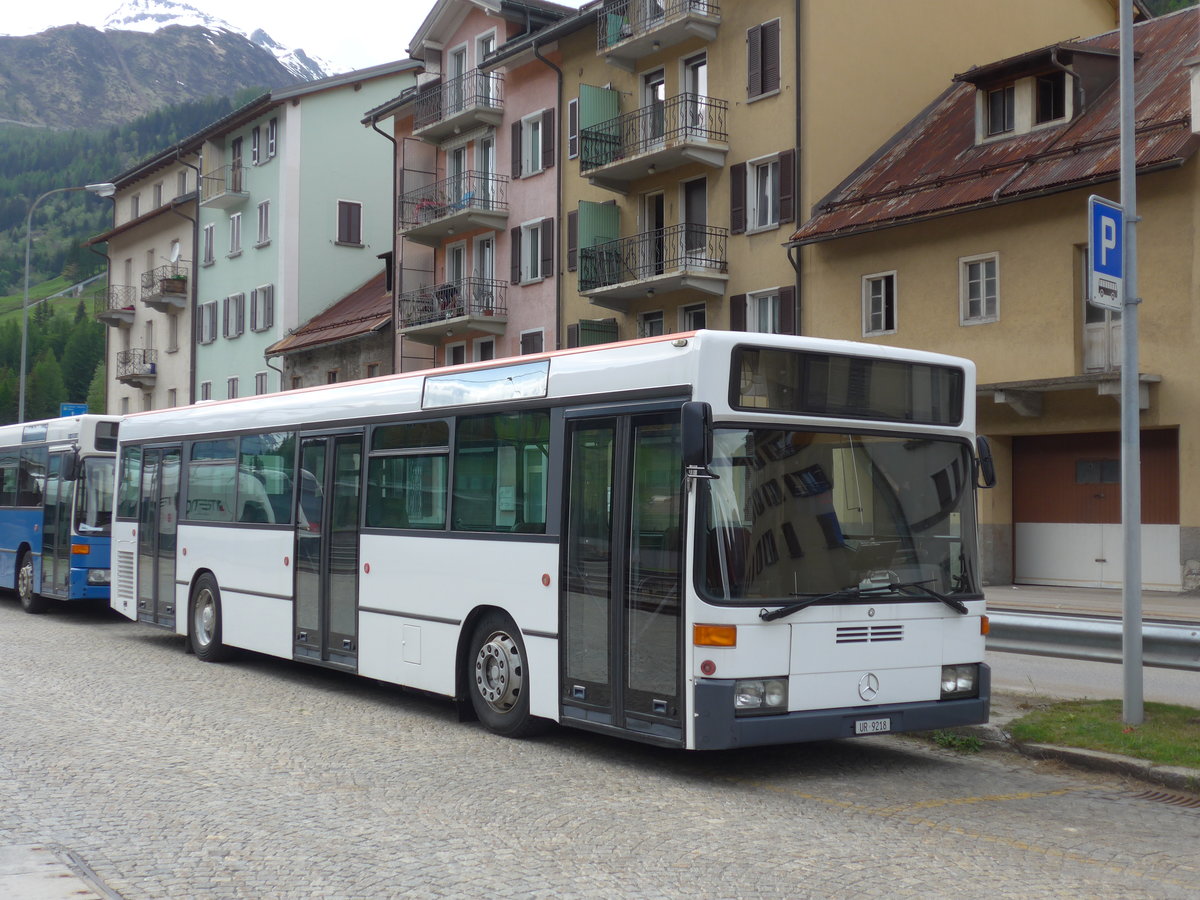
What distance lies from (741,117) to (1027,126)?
665cm

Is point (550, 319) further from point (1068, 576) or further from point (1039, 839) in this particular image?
point (1039, 839)

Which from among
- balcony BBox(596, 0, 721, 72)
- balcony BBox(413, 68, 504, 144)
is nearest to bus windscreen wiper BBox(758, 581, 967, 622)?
balcony BBox(596, 0, 721, 72)

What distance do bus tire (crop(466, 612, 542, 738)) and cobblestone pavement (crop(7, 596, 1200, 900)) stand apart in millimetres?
200

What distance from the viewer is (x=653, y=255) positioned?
3316cm

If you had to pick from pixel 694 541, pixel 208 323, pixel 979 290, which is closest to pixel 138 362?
pixel 208 323

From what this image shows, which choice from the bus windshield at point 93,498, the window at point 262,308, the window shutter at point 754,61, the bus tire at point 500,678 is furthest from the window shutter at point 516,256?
the bus tire at point 500,678

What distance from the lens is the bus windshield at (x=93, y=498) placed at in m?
20.3

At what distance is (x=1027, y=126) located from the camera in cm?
2697

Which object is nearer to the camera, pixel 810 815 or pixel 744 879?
pixel 744 879

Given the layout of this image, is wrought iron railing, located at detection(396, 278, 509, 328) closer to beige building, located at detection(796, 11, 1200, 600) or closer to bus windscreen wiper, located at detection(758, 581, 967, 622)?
beige building, located at detection(796, 11, 1200, 600)

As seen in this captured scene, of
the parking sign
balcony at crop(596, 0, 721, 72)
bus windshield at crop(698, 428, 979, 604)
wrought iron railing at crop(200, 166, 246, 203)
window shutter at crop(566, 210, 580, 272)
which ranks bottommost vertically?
bus windshield at crop(698, 428, 979, 604)

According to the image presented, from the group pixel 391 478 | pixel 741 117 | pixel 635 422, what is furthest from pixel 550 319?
pixel 635 422

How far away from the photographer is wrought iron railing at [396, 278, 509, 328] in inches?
1522

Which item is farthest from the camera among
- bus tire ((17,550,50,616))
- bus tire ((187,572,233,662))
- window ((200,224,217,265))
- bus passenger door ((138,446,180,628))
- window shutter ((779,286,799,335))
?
window ((200,224,217,265))
